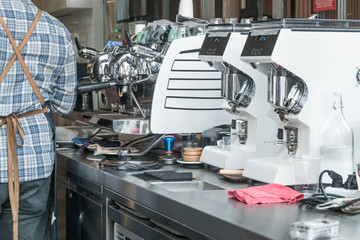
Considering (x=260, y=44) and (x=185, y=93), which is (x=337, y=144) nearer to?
(x=260, y=44)

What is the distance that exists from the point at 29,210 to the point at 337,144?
1037 millimetres

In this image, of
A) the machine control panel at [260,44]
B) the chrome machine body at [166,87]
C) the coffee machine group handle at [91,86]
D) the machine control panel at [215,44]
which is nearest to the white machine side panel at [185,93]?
the chrome machine body at [166,87]

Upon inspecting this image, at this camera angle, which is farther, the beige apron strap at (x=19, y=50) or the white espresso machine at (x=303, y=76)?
the beige apron strap at (x=19, y=50)

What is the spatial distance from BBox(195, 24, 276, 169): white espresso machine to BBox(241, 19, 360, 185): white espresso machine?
161 millimetres

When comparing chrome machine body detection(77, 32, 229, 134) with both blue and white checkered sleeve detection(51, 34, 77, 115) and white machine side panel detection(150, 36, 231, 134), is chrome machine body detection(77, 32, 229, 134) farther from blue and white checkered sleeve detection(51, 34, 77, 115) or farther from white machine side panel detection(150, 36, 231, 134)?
blue and white checkered sleeve detection(51, 34, 77, 115)

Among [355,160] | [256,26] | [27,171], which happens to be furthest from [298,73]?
[27,171]

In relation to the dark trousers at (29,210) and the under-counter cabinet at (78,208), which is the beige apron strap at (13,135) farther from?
the under-counter cabinet at (78,208)

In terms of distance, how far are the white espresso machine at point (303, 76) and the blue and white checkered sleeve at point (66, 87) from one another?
692 millimetres

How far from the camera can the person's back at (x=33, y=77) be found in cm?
197

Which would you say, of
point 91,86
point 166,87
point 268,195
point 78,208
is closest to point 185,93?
point 166,87

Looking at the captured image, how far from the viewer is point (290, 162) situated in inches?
69.5

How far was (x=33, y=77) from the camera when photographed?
2.03m

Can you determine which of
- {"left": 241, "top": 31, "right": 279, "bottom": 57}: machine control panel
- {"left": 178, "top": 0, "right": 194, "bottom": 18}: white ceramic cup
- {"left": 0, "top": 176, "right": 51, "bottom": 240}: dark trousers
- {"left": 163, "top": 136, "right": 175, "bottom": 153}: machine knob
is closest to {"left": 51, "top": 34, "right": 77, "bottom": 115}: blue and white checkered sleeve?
{"left": 0, "top": 176, "right": 51, "bottom": 240}: dark trousers

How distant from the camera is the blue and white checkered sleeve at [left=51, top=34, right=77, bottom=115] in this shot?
2180 mm
